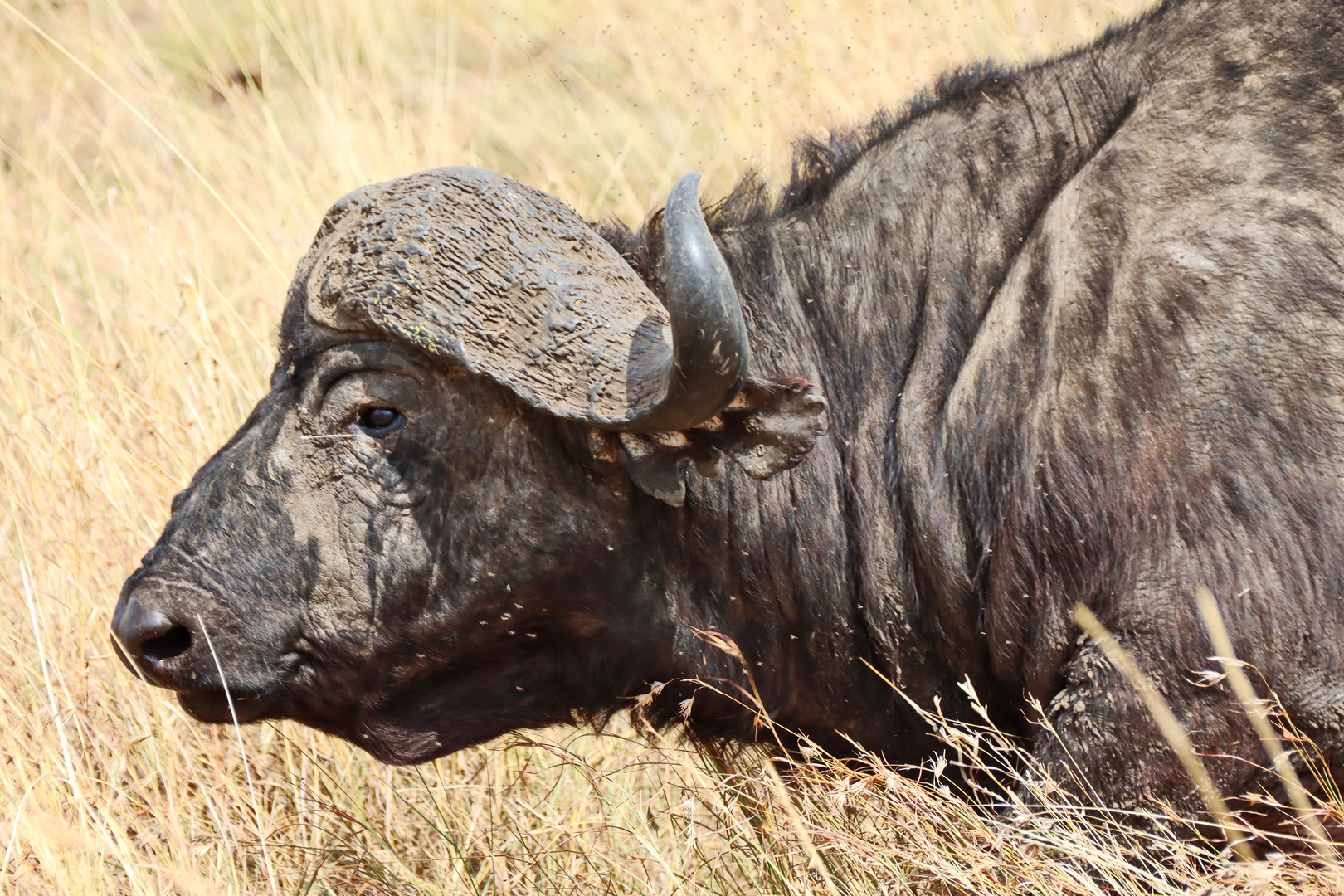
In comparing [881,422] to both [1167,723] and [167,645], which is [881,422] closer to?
[1167,723]

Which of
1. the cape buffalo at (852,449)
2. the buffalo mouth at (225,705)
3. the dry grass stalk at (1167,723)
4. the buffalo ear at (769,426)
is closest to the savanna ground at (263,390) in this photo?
the dry grass stalk at (1167,723)

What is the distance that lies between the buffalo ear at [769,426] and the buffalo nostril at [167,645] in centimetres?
130

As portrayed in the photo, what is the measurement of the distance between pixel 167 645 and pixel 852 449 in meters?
1.71

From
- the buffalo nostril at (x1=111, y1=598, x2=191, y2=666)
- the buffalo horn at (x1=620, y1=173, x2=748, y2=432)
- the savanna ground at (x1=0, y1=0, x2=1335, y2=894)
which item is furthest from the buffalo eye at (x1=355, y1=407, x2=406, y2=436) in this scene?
the savanna ground at (x1=0, y1=0, x2=1335, y2=894)

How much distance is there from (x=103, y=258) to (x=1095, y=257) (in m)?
7.01

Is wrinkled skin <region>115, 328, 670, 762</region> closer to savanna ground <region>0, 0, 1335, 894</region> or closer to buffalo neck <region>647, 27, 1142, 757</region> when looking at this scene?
buffalo neck <region>647, 27, 1142, 757</region>

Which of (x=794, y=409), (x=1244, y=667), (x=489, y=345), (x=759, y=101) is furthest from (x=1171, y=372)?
(x=759, y=101)

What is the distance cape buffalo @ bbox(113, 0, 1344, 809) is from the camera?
271 centimetres

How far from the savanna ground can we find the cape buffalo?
1.19ft

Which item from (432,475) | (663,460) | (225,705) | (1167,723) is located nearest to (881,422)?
(663,460)

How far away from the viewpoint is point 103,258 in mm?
8234

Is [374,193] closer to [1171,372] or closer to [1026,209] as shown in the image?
[1026,209]

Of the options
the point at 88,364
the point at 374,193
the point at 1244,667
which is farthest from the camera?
the point at 88,364

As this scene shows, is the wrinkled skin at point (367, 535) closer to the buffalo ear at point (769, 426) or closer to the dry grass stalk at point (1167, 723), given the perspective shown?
the buffalo ear at point (769, 426)
